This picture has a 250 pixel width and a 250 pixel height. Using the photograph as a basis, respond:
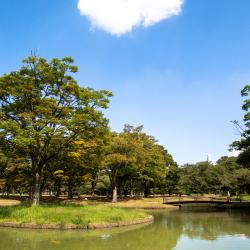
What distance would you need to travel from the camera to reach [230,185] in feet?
203

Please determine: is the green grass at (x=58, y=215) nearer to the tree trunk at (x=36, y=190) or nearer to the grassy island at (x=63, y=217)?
the grassy island at (x=63, y=217)

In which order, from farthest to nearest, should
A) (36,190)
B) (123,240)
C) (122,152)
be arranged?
(122,152), (36,190), (123,240)

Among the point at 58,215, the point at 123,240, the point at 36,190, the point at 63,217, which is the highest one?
the point at 36,190

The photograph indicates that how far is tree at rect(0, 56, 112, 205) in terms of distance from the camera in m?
27.1

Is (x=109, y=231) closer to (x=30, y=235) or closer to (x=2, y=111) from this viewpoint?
(x=30, y=235)

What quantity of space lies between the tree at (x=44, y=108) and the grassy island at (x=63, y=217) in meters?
2.78

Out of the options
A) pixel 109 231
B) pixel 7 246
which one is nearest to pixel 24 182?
pixel 109 231

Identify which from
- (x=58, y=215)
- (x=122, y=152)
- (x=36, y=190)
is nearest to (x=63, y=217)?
(x=58, y=215)

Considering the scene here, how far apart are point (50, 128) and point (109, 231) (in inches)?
348

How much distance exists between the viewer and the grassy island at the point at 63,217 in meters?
23.8

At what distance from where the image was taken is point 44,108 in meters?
26.5

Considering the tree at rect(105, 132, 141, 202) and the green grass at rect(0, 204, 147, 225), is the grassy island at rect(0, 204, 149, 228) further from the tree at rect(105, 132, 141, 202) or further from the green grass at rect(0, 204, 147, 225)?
the tree at rect(105, 132, 141, 202)

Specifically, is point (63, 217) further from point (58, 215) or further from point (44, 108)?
point (44, 108)

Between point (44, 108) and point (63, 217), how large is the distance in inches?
331
